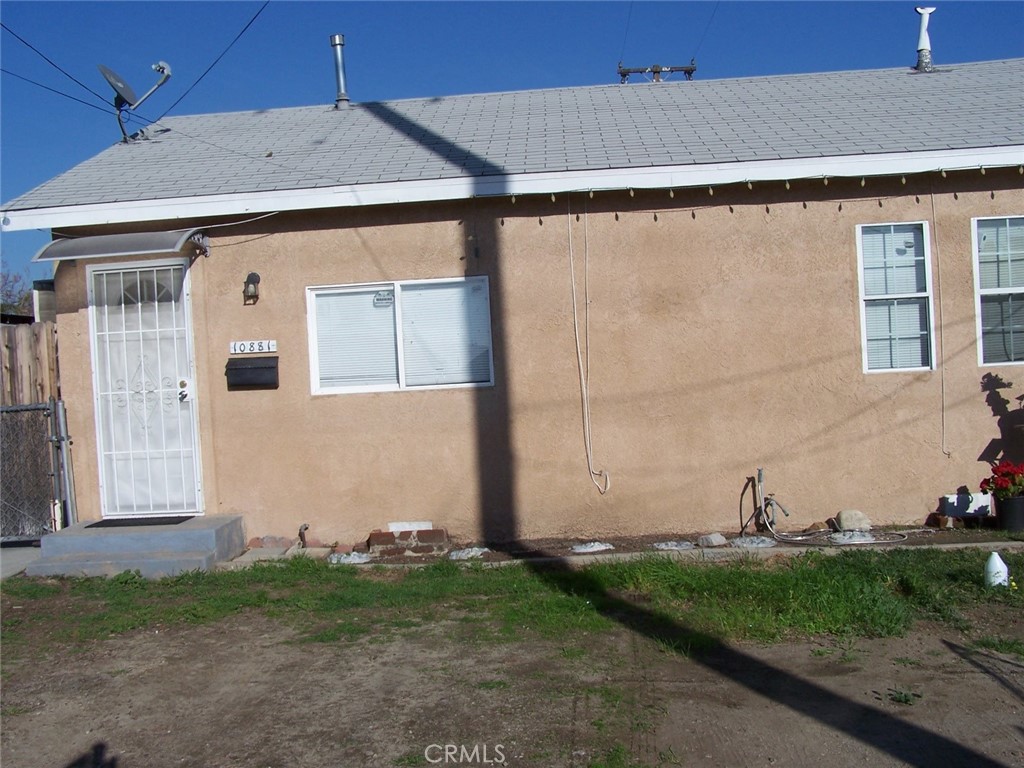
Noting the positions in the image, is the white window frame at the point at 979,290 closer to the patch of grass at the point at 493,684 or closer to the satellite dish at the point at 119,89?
the patch of grass at the point at 493,684

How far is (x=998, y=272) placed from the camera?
8.26 meters

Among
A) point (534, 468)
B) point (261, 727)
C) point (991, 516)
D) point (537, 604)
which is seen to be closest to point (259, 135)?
point (534, 468)

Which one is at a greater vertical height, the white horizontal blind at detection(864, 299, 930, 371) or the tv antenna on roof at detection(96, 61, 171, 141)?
the tv antenna on roof at detection(96, 61, 171, 141)

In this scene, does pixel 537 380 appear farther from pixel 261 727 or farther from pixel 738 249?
pixel 261 727

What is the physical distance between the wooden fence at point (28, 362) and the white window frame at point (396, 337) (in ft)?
8.47

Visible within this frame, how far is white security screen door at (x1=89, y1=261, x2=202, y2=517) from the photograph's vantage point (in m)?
8.57

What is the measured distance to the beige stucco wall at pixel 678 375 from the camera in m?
8.20

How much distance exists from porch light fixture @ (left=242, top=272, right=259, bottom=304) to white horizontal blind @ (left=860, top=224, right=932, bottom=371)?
538cm

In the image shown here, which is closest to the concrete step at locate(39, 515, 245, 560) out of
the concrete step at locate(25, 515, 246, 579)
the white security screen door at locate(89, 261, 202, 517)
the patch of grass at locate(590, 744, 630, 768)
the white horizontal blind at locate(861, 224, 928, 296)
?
the concrete step at locate(25, 515, 246, 579)

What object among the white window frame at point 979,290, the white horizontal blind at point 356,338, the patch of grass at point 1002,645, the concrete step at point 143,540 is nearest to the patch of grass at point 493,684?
the patch of grass at point 1002,645

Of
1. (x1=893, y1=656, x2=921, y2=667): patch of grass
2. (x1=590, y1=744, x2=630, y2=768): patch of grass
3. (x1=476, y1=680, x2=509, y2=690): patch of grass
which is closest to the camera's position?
(x1=590, y1=744, x2=630, y2=768): patch of grass

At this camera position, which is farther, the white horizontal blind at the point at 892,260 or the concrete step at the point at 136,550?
the white horizontal blind at the point at 892,260

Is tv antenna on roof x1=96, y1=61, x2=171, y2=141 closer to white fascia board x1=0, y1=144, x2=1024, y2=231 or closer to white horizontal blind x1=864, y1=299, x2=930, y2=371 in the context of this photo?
white fascia board x1=0, y1=144, x2=1024, y2=231

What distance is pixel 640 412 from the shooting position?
325 inches
